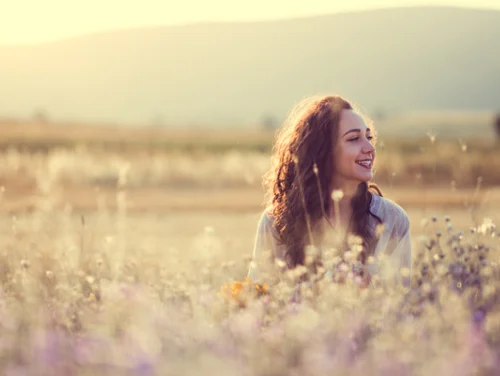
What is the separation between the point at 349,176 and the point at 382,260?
114 cm

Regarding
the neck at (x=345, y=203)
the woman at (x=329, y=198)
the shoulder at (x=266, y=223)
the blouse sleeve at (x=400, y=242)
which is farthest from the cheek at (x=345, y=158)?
the shoulder at (x=266, y=223)

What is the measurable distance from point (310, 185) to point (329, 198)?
0.13 m

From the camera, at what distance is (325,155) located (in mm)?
5062

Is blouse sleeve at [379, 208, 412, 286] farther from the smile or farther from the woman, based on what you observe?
the smile

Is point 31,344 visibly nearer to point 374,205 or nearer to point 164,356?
point 164,356

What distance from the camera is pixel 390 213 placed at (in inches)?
194

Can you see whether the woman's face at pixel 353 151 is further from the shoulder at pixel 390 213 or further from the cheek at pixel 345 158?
the shoulder at pixel 390 213

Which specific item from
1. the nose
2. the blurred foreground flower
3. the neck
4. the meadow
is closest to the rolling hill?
the neck

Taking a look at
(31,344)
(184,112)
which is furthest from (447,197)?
(184,112)

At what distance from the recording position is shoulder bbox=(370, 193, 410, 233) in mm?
4883

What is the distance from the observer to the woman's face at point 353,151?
16.0ft

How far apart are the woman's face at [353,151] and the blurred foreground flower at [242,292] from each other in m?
1.06

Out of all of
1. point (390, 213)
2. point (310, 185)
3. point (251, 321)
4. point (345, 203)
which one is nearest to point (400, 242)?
point (390, 213)

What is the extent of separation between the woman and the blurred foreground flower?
540 mm
